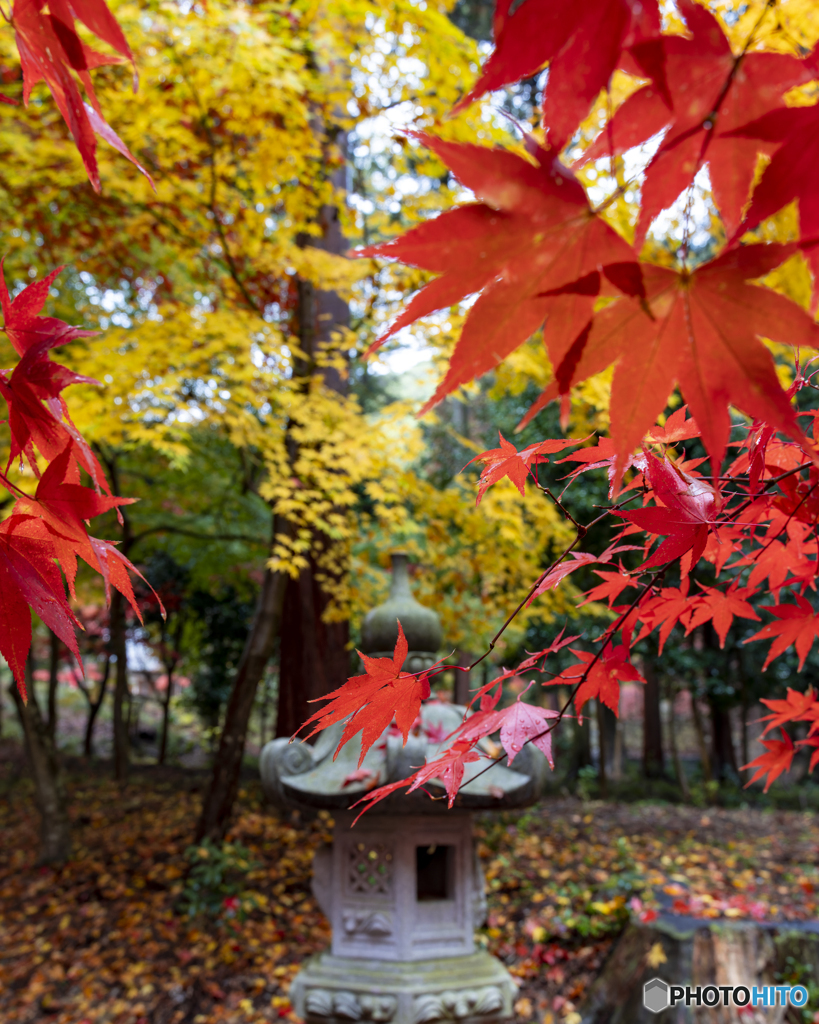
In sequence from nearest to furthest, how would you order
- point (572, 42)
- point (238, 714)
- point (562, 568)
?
point (572, 42)
point (562, 568)
point (238, 714)

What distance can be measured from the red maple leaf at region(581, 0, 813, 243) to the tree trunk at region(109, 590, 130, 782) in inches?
327

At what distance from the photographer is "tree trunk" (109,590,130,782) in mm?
8117

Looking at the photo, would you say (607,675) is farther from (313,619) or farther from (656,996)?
(313,619)

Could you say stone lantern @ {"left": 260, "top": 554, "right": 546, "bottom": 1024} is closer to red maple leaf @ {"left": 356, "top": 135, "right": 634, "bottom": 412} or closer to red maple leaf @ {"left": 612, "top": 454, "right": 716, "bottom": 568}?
red maple leaf @ {"left": 612, "top": 454, "right": 716, "bottom": 568}

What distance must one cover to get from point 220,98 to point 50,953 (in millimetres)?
6076

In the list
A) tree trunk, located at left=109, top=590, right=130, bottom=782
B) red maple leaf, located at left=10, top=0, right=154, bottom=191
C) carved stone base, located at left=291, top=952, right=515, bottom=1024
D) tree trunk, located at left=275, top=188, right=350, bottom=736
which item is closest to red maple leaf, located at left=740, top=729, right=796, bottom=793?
red maple leaf, located at left=10, top=0, right=154, bottom=191

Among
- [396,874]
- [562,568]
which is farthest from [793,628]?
[396,874]

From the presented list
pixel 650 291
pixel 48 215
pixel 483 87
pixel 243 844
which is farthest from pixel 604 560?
pixel 243 844

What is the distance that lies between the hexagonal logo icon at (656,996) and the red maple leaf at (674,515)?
12.6 feet

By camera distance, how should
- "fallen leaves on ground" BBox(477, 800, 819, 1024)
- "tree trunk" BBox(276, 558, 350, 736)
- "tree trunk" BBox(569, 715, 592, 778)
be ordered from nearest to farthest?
"fallen leaves on ground" BBox(477, 800, 819, 1024) → "tree trunk" BBox(276, 558, 350, 736) → "tree trunk" BBox(569, 715, 592, 778)

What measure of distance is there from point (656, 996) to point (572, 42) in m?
4.44

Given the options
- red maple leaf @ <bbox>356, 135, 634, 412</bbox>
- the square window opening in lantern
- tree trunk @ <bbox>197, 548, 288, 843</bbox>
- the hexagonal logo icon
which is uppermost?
red maple leaf @ <bbox>356, 135, 634, 412</bbox>

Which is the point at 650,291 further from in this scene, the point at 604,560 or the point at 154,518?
the point at 154,518

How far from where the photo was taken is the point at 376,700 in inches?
30.3
